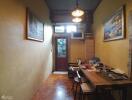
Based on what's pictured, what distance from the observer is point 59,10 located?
6316 mm

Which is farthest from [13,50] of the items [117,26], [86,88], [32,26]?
[117,26]

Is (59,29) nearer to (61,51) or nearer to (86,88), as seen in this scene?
(61,51)

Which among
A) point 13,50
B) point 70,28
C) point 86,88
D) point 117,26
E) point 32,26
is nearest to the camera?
point 13,50

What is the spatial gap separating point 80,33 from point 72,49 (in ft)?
3.06

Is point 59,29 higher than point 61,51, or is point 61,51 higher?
point 59,29

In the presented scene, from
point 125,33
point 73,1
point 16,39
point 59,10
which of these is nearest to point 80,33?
point 59,10

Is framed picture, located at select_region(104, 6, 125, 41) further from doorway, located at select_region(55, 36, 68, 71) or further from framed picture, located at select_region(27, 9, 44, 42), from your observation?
doorway, located at select_region(55, 36, 68, 71)

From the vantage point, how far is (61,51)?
296 inches

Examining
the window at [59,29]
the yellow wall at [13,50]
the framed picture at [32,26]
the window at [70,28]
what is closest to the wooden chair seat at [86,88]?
the yellow wall at [13,50]

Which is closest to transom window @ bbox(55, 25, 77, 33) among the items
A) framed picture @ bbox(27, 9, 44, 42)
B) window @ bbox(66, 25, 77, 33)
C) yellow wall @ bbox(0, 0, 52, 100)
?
window @ bbox(66, 25, 77, 33)

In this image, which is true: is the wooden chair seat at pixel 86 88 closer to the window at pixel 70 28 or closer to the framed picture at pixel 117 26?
the framed picture at pixel 117 26

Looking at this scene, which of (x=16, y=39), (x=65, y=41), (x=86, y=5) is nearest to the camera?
(x=16, y=39)

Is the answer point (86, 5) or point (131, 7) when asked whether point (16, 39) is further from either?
point (86, 5)

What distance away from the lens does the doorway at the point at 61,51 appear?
7.47 m
